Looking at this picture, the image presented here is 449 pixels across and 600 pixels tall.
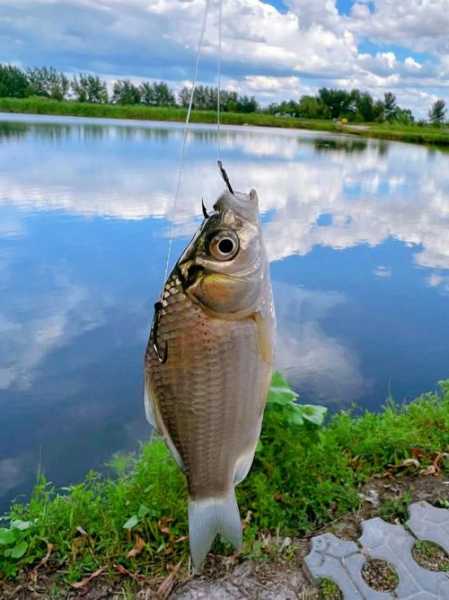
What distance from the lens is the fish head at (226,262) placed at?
47.3 inches

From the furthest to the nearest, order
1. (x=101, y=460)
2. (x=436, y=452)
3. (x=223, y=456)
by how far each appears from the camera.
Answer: (x=101, y=460) < (x=436, y=452) < (x=223, y=456)

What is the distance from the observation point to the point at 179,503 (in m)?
2.47

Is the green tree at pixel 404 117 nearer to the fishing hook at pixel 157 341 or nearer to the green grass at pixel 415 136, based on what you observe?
the green grass at pixel 415 136

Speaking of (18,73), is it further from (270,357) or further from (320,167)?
(270,357)

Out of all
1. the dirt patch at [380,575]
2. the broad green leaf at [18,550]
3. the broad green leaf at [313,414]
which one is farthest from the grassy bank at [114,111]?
the dirt patch at [380,575]

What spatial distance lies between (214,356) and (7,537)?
64.7 inches

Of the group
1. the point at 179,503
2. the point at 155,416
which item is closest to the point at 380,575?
the point at 179,503

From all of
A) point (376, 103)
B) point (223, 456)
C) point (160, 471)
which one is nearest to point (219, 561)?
point (160, 471)

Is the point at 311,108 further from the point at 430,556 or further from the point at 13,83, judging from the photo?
the point at 430,556

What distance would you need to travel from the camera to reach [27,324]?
5.26 m

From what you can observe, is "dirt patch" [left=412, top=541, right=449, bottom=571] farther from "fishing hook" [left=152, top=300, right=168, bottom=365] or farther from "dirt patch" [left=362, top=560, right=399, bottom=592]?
"fishing hook" [left=152, top=300, right=168, bottom=365]

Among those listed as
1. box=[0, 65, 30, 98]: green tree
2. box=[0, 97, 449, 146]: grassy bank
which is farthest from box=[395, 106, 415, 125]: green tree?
box=[0, 65, 30, 98]: green tree

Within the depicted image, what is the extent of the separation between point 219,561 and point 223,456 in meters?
1.07

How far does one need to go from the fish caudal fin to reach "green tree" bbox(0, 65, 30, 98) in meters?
57.8
